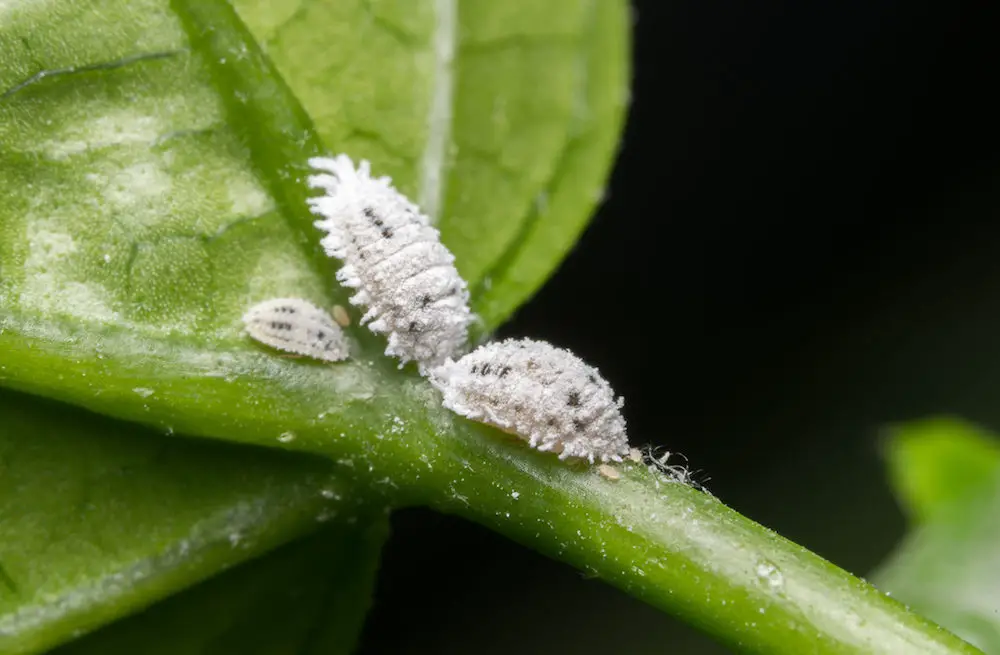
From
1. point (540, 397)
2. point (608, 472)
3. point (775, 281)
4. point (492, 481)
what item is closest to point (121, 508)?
point (492, 481)

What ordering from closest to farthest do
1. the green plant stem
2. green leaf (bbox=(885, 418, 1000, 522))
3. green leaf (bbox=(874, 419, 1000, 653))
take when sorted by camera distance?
the green plant stem < green leaf (bbox=(874, 419, 1000, 653)) < green leaf (bbox=(885, 418, 1000, 522))

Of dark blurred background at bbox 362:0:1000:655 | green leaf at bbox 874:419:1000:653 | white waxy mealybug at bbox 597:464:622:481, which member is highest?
dark blurred background at bbox 362:0:1000:655

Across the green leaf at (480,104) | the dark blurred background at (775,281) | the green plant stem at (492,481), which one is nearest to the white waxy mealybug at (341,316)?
the green plant stem at (492,481)

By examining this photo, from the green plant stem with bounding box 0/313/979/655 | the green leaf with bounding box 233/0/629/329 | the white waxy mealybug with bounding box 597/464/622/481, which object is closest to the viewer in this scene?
the green plant stem with bounding box 0/313/979/655

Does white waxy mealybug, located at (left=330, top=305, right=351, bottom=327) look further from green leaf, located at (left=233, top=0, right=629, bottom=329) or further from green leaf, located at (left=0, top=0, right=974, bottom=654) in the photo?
green leaf, located at (left=233, top=0, right=629, bottom=329)

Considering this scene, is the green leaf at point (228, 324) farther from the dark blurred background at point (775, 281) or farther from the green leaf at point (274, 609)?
the dark blurred background at point (775, 281)

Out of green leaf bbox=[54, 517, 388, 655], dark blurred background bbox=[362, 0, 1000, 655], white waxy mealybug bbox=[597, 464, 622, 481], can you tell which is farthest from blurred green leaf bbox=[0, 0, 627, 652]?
dark blurred background bbox=[362, 0, 1000, 655]
